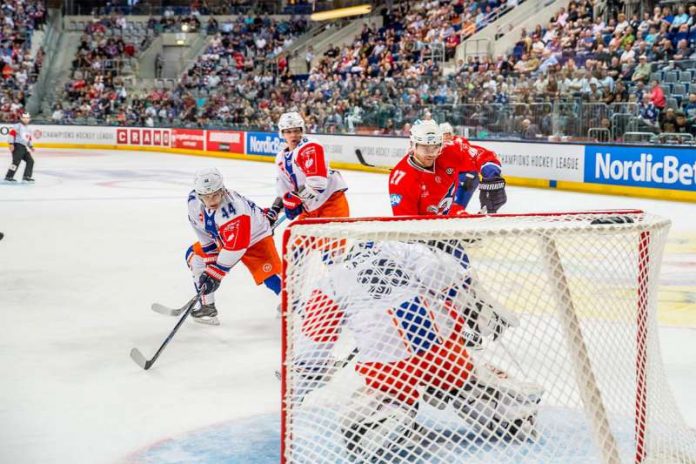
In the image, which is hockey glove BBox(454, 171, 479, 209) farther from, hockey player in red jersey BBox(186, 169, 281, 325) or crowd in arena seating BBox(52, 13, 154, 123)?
crowd in arena seating BBox(52, 13, 154, 123)

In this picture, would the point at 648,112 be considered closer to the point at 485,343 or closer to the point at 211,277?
the point at 211,277

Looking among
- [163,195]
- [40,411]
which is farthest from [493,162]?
[163,195]

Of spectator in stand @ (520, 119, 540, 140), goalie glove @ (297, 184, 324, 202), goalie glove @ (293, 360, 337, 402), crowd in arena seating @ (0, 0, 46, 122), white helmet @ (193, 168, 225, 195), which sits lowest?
goalie glove @ (293, 360, 337, 402)

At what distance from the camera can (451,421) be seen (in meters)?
3.52

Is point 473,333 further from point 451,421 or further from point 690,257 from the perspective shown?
point 690,257

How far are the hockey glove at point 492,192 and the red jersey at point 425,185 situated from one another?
129 inches

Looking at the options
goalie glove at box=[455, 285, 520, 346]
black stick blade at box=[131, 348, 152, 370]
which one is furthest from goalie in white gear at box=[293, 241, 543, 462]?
black stick blade at box=[131, 348, 152, 370]

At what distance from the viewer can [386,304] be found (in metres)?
3.33

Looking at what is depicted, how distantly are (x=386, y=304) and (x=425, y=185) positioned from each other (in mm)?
2198

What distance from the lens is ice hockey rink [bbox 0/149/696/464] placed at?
399cm

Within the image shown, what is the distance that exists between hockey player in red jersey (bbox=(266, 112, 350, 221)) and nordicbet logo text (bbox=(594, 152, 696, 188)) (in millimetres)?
8040

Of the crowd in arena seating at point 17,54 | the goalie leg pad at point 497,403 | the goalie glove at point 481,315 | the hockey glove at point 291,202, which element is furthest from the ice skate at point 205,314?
the crowd in arena seating at point 17,54

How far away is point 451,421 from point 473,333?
0.47 metres

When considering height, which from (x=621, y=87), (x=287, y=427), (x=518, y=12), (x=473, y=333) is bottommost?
(x=287, y=427)
